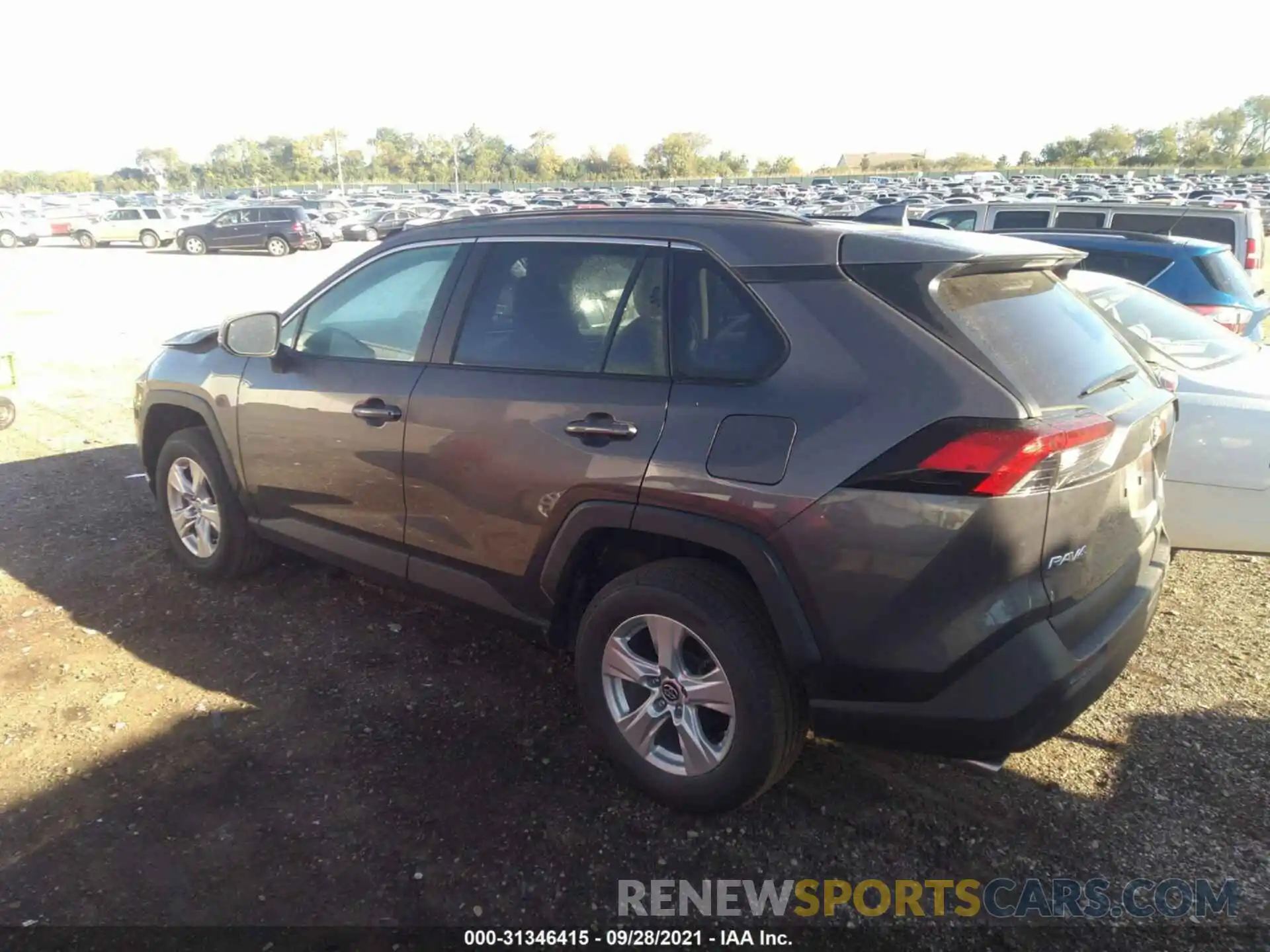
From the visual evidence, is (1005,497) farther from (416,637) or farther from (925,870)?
(416,637)

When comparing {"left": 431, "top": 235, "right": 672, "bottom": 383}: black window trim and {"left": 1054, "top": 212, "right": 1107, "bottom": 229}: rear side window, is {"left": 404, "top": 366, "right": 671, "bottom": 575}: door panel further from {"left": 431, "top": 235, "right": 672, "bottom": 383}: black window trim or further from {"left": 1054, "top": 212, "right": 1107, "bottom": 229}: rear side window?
{"left": 1054, "top": 212, "right": 1107, "bottom": 229}: rear side window

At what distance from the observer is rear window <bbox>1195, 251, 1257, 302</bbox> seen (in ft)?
22.6

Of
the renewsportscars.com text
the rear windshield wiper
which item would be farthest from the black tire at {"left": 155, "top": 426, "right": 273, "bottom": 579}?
the rear windshield wiper

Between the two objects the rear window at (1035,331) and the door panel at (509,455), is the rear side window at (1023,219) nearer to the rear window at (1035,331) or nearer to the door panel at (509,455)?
the rear window at (1035,331)

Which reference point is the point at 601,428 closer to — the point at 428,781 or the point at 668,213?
the point at 668,213

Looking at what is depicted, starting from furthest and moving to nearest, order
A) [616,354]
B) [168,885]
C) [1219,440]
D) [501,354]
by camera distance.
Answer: [1219,440]
[501,354]
[616,354]
[168,885]

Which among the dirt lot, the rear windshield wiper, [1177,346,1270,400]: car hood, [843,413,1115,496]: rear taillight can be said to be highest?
the rear windshield wiper

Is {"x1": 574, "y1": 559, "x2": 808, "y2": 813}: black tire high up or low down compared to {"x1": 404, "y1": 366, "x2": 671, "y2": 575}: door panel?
down

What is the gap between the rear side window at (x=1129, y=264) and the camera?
23.2ft

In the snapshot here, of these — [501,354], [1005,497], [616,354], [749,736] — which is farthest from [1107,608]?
[501,354]

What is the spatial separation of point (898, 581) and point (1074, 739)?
148cm

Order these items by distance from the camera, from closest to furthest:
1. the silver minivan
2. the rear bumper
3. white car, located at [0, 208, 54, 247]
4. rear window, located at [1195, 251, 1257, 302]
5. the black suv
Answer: the rear bumper → rear window, located at [1195, 251, 1257, 302] → the silver minivan → the black suv → white car, located at [0, 208, 54, 247]

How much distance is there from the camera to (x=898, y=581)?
7.60 ft

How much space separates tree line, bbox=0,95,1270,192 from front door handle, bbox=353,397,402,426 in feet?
337
